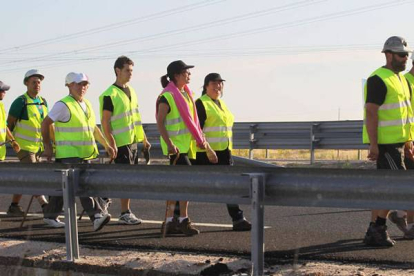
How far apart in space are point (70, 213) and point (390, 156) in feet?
9.88

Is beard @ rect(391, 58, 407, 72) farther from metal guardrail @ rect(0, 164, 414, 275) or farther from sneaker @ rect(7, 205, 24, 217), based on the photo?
sneaker @ rect(7, 205, 24, 217)

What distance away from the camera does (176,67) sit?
30.5 ft

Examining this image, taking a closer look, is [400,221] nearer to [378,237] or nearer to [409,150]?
[409,150]

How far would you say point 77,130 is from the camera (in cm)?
951

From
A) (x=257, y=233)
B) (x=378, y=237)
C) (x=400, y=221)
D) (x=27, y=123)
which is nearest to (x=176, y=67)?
(x=400, y=221)

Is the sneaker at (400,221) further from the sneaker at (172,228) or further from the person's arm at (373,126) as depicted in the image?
the sneaker at (172,228)

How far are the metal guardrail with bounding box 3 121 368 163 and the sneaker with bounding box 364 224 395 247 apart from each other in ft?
44.0

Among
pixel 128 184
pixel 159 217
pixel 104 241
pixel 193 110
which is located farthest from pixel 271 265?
pixel 159 217

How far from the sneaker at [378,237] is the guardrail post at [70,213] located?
8.22 feet

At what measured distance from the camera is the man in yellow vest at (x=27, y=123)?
37.2 feet

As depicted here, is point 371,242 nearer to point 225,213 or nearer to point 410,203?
point 410,203

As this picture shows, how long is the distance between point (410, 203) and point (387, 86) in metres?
2.58

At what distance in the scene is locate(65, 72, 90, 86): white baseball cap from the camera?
9.55 metres

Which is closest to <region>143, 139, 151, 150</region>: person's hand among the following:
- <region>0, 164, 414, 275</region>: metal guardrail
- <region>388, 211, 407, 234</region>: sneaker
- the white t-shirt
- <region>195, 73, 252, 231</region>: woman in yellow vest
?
<region>195, 73, 252, 231</region>: woman in yellow vest
